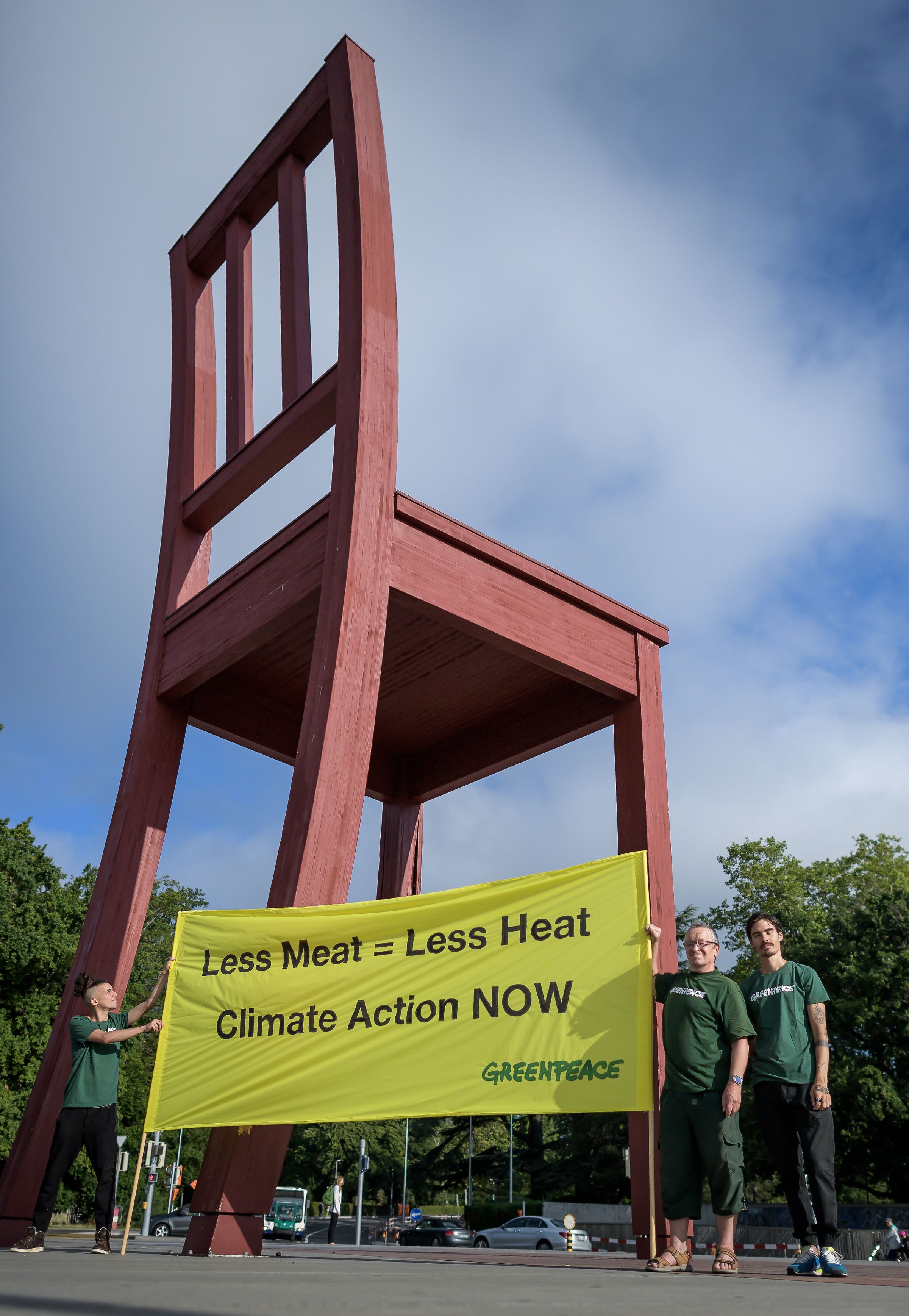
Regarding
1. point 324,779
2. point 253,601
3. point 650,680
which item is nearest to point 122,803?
point 253,601

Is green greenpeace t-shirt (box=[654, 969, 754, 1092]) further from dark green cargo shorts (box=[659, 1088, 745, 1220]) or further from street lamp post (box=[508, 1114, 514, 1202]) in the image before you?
street lamp post (box=[508, 1114, 514, 1202])

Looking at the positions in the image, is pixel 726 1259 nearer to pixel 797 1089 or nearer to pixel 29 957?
pixel 797 1089

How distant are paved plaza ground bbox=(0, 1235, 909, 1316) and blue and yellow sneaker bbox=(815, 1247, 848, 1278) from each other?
0.20 ft

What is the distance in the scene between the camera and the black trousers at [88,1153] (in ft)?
17.0

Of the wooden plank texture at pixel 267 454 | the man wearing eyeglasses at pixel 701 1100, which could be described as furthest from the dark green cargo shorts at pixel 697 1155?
the wooden plank texture at pixel 267 454

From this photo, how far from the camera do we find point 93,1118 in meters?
5.42

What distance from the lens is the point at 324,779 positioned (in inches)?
253

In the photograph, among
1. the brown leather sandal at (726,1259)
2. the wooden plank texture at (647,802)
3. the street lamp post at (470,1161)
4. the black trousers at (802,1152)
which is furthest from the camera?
the street lamp post at (470,1161)

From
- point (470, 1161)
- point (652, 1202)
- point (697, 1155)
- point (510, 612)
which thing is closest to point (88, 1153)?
point (652, 1202)

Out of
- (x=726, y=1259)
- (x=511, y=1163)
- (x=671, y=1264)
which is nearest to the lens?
(x=726, y=1259)

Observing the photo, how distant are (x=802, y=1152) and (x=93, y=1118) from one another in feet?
11.4

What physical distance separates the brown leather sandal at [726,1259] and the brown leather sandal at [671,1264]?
14 centimetres

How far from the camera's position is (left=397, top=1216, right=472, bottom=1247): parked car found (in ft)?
90.6

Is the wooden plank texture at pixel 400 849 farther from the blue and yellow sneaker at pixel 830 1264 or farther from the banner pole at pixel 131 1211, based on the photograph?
the blue and yellow sneaker at pixel 830 1264
